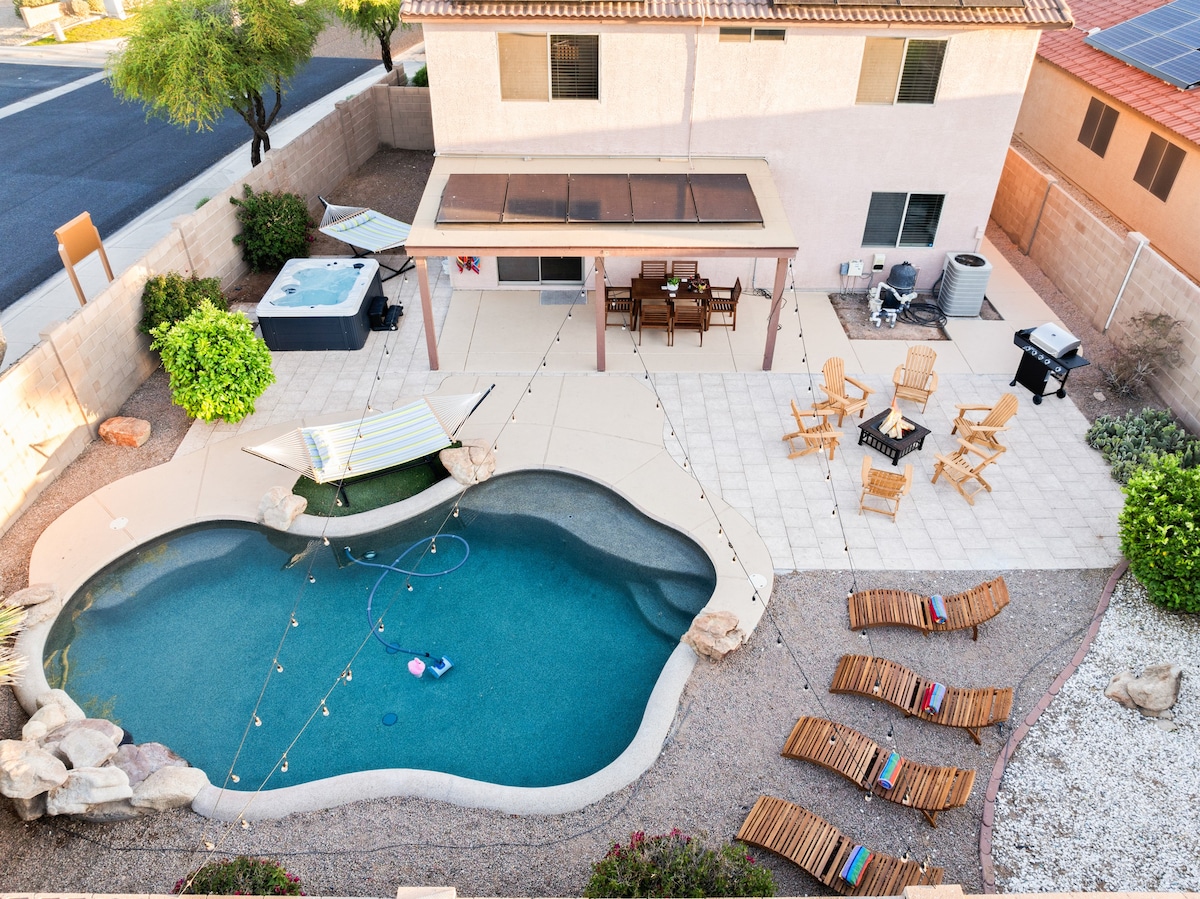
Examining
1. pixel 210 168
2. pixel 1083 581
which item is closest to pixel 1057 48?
pixel 1083 581

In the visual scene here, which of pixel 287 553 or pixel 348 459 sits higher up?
pixel 348 459

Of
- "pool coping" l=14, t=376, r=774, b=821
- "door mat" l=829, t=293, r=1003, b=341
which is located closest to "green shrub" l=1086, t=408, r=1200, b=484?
"door mat" l=829, t=293, r=1003, b=341

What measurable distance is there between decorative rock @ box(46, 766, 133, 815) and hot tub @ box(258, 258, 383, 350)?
9236 millimetres

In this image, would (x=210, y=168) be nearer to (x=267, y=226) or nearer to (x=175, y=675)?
(x=267, y=226)

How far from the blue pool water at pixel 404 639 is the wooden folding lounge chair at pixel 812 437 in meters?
2.85

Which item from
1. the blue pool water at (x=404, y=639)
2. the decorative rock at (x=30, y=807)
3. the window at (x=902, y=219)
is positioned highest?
the window at (x=902, y=219)

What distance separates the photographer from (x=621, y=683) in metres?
10.8

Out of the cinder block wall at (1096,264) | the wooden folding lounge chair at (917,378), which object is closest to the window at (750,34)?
the wooden folding lounge chair at (917,378)

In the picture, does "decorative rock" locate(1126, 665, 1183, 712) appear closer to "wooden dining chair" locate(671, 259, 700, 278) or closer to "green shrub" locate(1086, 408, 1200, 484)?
"green shrub" locate(1086, 408, 1200, 484)

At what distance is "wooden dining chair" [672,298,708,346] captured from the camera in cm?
1639

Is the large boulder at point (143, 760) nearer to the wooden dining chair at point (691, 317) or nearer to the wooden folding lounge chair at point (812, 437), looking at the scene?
the wooden folding lounge chair at point (812, 437)

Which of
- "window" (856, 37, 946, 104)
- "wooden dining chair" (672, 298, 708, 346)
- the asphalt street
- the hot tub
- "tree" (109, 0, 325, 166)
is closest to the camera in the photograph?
"window" (856, 37, 946, 104)

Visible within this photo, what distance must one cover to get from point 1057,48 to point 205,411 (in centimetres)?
2128

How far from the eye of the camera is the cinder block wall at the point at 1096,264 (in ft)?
47.4
